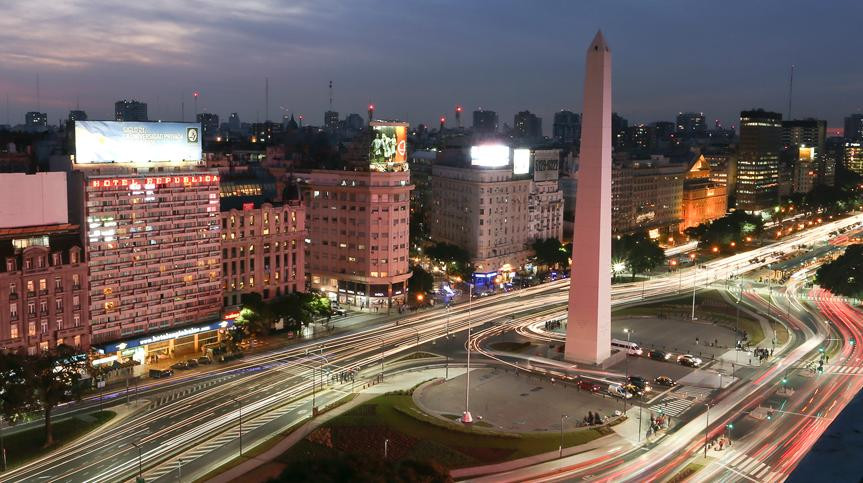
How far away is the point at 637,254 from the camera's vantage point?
110 m

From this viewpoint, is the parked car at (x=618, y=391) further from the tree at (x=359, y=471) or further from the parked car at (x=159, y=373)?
the parked car at (x=159, y=373)

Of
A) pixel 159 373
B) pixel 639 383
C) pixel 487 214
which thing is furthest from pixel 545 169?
pixel 159 373

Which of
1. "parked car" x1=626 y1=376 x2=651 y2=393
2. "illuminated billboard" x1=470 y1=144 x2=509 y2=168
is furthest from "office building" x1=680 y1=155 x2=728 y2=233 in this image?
"parked car" x1=626 y1=376 x2=651 y2=393

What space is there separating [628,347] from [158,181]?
44.4m

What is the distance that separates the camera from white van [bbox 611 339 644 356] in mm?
70875

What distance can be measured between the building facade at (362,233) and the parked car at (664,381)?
36921 mm

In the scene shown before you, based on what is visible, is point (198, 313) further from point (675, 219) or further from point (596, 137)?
point (675, 219)

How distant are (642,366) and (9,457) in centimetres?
4747

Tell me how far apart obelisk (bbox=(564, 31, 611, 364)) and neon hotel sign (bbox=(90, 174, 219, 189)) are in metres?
34.7

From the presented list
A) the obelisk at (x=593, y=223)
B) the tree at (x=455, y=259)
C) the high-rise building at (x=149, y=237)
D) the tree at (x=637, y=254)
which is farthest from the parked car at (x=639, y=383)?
the tree at (x=637, y=254)

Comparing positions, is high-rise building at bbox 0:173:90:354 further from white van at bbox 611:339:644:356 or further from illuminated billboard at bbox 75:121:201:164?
white van at bbox 611:339:644:356

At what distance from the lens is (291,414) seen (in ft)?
181

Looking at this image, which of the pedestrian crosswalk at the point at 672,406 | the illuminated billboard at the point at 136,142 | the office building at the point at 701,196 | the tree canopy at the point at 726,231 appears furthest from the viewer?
the office building at the point at 701,196

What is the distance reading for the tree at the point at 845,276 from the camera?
94.4 m
